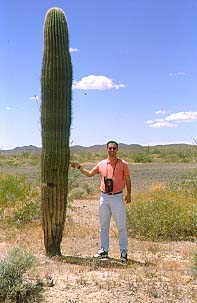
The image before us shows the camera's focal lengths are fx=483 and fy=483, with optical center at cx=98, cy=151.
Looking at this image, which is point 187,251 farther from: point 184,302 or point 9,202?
point 9,202

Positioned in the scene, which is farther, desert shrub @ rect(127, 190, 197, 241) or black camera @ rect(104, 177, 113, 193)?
desert shrub @ rect(127, 190, 197, 241)

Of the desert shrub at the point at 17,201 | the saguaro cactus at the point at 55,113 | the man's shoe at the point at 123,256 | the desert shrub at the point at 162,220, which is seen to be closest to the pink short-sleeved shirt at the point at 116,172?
the saguaro cactus at the point at 55,113

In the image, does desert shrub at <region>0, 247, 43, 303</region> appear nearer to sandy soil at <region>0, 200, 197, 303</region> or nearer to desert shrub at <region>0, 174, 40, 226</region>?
sandy soil at <region>0, 200, 197, 303</region>

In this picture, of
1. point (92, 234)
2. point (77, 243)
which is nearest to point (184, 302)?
point (77, 243)

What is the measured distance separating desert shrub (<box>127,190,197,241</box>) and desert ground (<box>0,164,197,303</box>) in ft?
1.59

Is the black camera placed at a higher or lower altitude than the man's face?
lower

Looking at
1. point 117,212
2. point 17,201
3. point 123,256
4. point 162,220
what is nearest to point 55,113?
point 117,212

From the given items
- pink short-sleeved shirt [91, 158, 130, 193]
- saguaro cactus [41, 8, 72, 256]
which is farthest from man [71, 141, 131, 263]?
saguaro cactus [41, 8, 72, 256]

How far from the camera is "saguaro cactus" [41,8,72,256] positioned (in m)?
7.88

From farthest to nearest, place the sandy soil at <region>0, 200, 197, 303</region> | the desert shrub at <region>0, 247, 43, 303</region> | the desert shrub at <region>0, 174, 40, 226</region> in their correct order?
1. the desert shrub at <region>0, 174, 40, 226</region>
2. the sandy soil at <region>0, 200, 197, 303</region>
3. the desert shrub at <region>0, 247, 43, 303</region>

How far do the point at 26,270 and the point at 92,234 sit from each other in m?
4.20

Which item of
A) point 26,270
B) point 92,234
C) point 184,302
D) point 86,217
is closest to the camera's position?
point 184,302

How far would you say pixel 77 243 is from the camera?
31.9 ft

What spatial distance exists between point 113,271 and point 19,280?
1.65 metres
